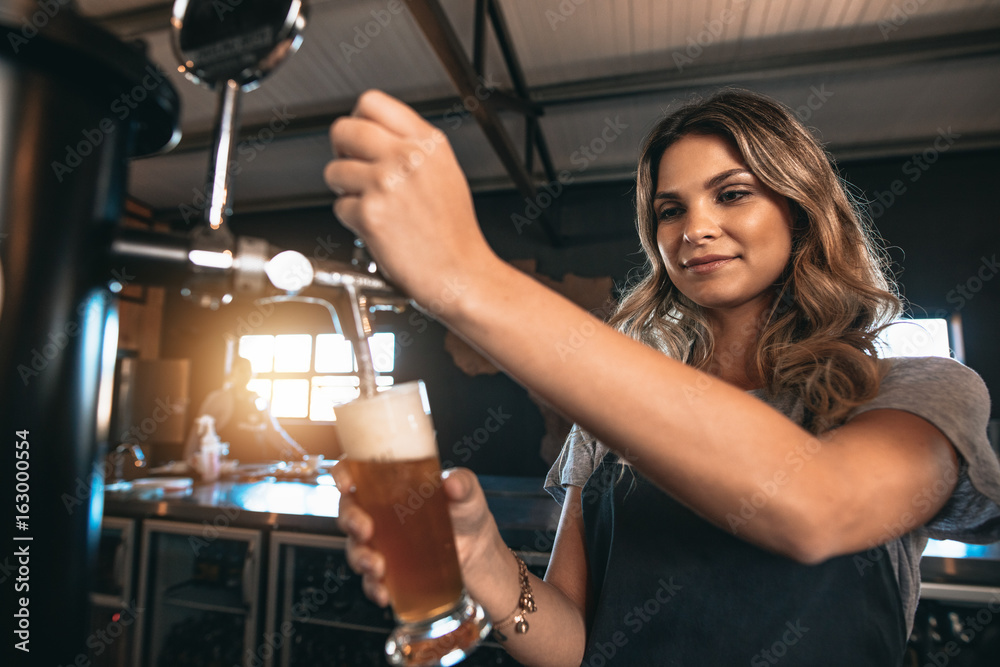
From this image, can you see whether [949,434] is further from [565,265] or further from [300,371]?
[300,371]

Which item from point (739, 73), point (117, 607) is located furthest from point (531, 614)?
point (739, 73)

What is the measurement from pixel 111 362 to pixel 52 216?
17 centimetres

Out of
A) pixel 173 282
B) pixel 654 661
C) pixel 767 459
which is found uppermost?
pixel 173 282

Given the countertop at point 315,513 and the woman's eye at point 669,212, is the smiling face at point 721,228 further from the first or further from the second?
the countertop at point 315,513

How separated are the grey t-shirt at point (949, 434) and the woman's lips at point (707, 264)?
0.29 m

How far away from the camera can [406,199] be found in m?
0.49

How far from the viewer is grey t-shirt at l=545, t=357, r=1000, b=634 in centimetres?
76

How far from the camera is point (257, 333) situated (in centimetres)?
610

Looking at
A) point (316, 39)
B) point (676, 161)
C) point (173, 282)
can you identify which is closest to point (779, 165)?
point (676, 161)

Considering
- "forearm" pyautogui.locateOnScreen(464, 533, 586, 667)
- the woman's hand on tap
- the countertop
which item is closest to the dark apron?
"forearm" pyautogui.locateOnScreen(464, 533, 586, 667)

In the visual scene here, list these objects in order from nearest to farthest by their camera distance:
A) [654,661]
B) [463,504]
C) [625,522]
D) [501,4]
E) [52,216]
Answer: [52,216]
[463,504]
[654,661]
[625,522]
[501,4]

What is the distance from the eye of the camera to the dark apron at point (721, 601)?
93 cm

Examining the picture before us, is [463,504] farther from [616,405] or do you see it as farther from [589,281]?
[589,281]

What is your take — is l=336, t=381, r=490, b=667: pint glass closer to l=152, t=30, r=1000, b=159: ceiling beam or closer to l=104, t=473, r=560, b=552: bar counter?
l=104, t=473, r=560, b=552: bar counter
